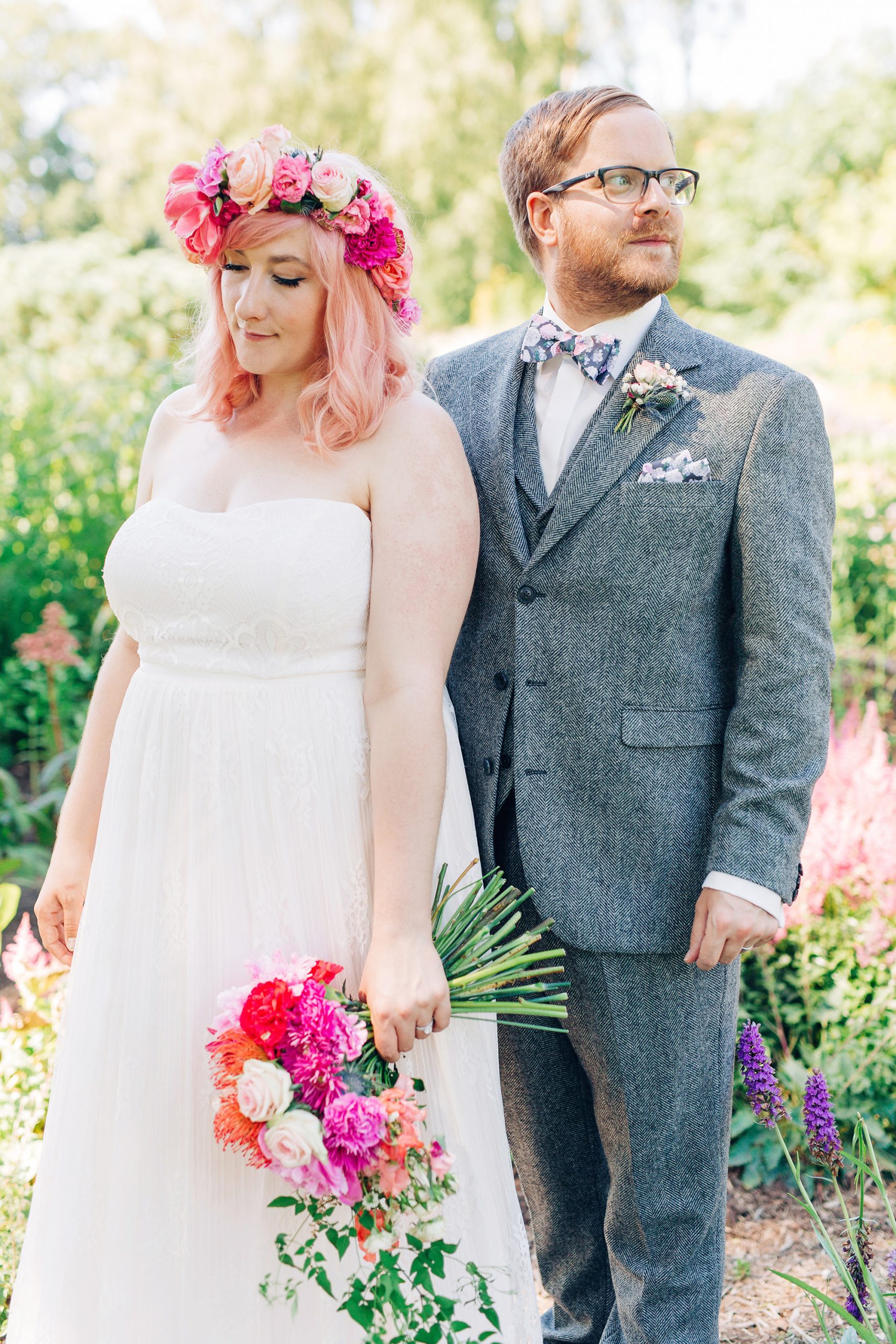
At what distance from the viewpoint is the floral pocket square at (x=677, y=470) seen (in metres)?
1.73

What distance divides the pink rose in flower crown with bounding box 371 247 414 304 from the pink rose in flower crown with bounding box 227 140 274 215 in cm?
20

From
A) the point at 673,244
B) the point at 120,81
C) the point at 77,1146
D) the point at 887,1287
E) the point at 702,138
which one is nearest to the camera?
the point at 77,1146

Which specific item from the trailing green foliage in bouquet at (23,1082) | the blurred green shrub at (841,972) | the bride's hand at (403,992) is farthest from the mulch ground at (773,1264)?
the bride's hand at (403,992)

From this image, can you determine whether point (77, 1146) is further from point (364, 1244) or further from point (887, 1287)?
point (887, 1287)

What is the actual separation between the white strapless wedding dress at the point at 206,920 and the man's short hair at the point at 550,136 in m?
0.72

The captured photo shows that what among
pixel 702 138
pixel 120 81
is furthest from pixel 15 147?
pixel 702 138

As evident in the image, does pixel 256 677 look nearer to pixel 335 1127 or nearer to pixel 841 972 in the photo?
pixel 335 1127

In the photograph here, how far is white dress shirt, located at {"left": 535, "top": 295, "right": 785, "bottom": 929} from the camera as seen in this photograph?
6.10 feet

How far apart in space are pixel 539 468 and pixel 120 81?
827 inches

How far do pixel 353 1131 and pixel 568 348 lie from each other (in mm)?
1273

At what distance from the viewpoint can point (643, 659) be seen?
69.7 inches

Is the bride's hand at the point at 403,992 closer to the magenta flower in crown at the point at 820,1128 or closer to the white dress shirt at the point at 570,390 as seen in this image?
the magenta flower in crown at the point at 820,1128

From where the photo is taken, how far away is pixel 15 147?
85.3ft

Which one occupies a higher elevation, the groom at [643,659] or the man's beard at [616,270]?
the man's beard at [616,270]
